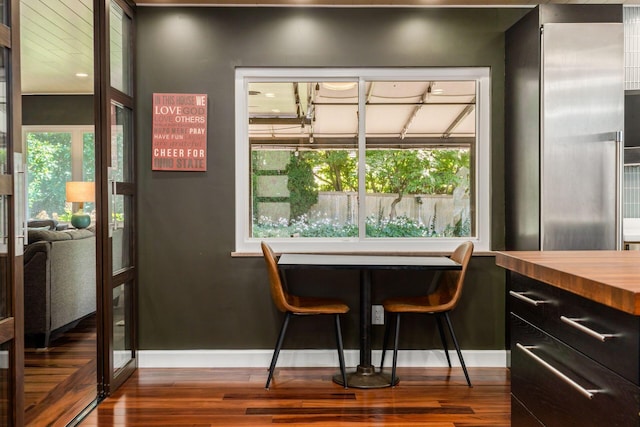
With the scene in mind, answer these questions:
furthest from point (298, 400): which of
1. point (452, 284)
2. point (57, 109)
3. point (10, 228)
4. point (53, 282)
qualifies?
point (57, 109)

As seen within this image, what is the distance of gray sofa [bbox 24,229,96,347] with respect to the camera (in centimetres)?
411

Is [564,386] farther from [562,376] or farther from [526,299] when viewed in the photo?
[526,299]

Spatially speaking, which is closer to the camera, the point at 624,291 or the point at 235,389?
the point at 624,291

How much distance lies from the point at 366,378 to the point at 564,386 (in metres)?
2.00

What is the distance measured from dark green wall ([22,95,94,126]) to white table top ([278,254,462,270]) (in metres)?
5.10

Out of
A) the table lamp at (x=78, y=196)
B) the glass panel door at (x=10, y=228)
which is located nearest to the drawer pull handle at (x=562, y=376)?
the glass panel door at (x=10, y=228)

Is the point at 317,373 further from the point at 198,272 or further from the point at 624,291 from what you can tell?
the point at 624,291

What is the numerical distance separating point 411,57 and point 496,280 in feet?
5.35

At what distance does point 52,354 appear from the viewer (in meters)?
4.11

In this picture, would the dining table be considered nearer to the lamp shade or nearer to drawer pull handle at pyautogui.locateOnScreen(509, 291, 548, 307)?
drawer pull handle at pyautogui.locateOnScreen(509, 291, 548, 307)

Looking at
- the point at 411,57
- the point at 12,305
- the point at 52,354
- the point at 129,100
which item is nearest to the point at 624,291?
the point at 12,305

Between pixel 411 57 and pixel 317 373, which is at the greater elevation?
pixel 411 57

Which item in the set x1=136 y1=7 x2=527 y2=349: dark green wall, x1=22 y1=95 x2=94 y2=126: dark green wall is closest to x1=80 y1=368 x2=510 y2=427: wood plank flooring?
x1=136 y1=7 x2=527 y2=349: dark green wall

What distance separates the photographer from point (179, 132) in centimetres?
378
